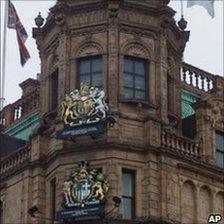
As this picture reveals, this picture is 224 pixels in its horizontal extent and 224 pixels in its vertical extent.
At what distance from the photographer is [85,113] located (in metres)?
51.1

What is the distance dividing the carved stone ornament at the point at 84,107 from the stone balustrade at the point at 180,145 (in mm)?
3262

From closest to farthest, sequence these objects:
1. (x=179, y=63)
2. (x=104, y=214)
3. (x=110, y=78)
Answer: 1. (x=104, y=214)
2. (x=110, y=78)
3. (x=179, y=63)

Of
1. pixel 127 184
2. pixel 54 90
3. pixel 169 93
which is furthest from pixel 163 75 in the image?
pixel 127 184

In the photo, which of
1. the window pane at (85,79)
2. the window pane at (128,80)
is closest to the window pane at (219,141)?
the window pane at (128,80)

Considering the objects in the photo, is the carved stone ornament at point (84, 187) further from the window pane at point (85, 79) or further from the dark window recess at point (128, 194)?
the window pane at point (85, 79)

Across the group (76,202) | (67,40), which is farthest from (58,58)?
(76,202)

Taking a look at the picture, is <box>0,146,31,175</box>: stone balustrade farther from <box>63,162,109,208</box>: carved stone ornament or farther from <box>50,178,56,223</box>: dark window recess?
<box>63,162,109,208</box>: carved stone ornament

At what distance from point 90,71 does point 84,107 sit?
2529 mm

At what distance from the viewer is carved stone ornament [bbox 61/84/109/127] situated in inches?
2000

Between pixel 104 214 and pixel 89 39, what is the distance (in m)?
9.32

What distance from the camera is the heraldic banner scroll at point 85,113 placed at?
5053cm

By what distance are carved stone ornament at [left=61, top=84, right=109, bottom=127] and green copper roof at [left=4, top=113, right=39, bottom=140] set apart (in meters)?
6.69

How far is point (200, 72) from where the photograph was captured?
5838 cm

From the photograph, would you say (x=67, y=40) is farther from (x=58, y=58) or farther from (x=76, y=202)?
(x=76, y=202)
